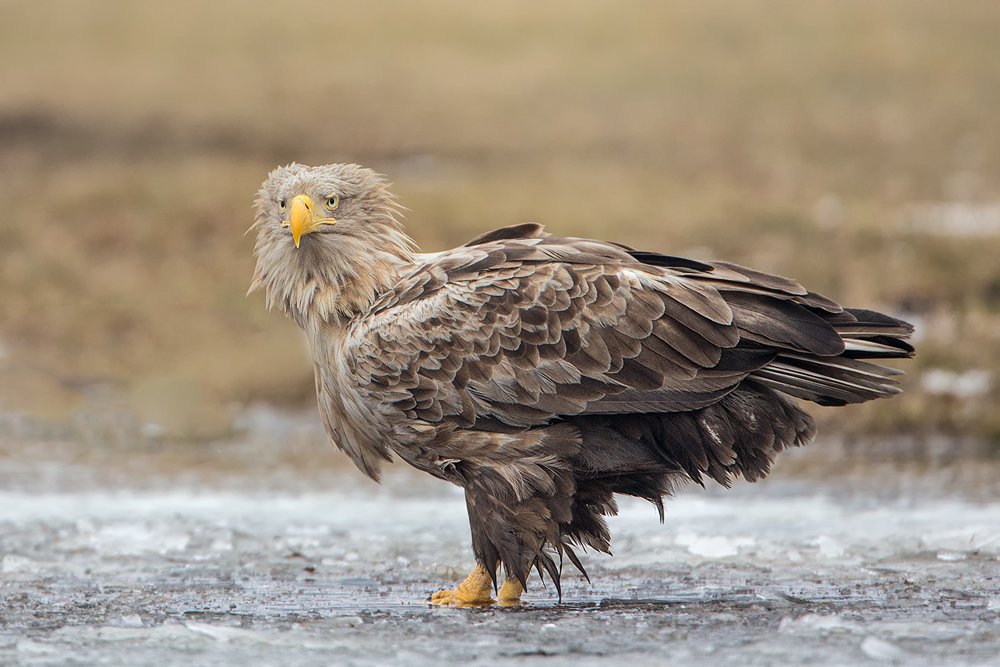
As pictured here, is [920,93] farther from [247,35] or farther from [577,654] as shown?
[577,654]

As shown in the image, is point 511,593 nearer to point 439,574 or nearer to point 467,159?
point 439,574

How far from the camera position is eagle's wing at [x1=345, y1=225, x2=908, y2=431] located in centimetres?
615

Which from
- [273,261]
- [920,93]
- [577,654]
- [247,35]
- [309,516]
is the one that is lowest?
[577,654]

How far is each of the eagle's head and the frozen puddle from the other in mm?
1513

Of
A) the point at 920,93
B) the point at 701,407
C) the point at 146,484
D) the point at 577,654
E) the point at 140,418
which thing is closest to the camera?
the point at 577,654

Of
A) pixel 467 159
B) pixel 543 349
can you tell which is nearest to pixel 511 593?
pixel 543 349

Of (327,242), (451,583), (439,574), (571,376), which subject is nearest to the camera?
(571,376)

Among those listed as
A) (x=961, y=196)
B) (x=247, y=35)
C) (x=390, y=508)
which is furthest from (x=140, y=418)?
(x=247, y=35)

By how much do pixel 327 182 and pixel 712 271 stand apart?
6.86 ft

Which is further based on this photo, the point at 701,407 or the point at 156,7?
the point at 156,7

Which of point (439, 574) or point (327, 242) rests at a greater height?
point (327, 242)

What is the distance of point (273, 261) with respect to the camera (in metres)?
6.79

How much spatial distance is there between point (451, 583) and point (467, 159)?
63.8ft

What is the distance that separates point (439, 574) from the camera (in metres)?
7.00
